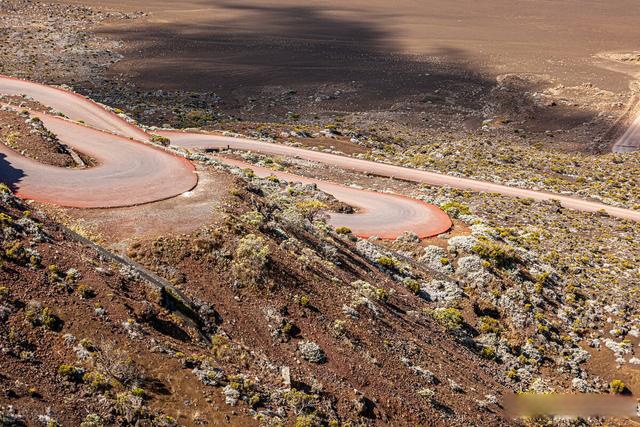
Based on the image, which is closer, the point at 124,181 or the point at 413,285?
the point at 124,181

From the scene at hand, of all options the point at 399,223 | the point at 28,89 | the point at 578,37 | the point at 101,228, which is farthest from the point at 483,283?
the point at 578,37

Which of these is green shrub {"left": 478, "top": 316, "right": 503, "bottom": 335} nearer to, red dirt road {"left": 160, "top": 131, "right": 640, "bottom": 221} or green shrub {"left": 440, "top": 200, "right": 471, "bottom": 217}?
green shrub {"left": 440, "top": 200, "right": 471, "bottom": 217}

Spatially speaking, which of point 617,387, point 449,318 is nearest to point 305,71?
point 449,318

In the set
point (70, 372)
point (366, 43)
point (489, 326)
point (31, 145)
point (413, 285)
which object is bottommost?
point (489, 326)

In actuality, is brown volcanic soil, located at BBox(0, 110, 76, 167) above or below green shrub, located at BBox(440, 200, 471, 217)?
above

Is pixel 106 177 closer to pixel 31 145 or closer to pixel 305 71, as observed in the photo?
pixel 31 145

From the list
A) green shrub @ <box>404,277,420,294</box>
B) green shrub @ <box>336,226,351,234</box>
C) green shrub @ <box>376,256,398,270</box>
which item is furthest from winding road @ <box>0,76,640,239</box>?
green shrub @ <box>404,277,420,294</box>
